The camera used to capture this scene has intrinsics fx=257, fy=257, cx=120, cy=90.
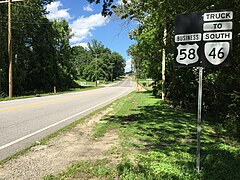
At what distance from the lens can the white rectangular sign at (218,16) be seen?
400 centimetres

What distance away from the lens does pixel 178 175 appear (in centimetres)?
418

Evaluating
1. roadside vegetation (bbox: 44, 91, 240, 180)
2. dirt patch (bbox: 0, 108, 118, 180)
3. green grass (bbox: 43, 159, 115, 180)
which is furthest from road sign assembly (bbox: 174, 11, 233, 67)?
dirt patch (bbox: 0, 108, 118, 180)

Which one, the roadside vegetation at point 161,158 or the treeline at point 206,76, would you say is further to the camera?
the treeline at point 206,76

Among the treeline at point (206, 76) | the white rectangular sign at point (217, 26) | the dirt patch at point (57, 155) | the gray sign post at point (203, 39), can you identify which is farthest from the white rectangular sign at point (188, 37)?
the treeline at point (206, 76)

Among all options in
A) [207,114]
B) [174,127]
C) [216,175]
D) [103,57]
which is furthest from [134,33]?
[103,57]

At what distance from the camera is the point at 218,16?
4.06m

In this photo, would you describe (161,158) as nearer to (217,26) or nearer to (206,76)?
(217,26)

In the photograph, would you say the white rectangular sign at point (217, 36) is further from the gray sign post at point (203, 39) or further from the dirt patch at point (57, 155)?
the dirt patch at point (57, 155)

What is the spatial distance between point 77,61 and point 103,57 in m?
35.0

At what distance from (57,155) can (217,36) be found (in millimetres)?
3867

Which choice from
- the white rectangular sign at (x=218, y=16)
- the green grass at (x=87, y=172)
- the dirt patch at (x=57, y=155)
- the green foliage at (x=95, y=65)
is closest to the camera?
the white rectangular sign at (x=218, y=16)

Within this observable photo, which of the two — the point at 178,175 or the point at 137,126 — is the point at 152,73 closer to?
the point at 137,126

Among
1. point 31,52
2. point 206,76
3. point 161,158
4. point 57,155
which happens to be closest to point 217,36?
point 161,158

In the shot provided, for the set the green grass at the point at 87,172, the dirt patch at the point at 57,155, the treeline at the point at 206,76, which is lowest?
the dirt patch at the point at 57,155
